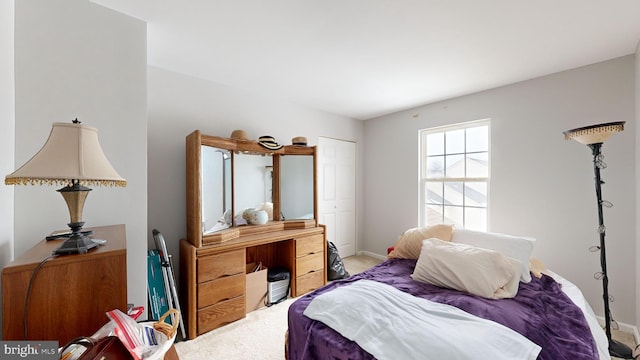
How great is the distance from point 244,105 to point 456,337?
9.87ft

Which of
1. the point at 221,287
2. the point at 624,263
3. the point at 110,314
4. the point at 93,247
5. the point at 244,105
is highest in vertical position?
the point at 244,105

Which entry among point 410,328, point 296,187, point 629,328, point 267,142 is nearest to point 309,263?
point 296,187

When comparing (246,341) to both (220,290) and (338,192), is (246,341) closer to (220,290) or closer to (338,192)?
(220,290)

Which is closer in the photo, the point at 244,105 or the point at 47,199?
the point at 47,199

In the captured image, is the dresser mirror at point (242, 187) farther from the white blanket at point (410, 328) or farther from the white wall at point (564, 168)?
the white wall at point (564, 168)

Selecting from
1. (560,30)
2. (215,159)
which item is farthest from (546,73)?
(215,159)

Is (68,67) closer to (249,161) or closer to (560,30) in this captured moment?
(249,161)

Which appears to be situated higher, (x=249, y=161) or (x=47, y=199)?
(x=249, y=161)

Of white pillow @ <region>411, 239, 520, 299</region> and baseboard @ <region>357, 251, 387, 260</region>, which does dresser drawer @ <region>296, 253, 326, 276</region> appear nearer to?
white pillow @ <region>411, 239, 520, 299</region>

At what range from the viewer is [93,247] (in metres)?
1.03

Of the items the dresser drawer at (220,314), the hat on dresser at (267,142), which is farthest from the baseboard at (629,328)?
the hat on dresser at (267,142)

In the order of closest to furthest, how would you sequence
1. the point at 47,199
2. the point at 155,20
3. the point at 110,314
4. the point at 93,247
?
the point at 110,314
the point at 93,247
the point at 47,199
the point at 155,20

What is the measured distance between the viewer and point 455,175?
11.1 feet

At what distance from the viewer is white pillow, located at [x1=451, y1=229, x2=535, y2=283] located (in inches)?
76.8
